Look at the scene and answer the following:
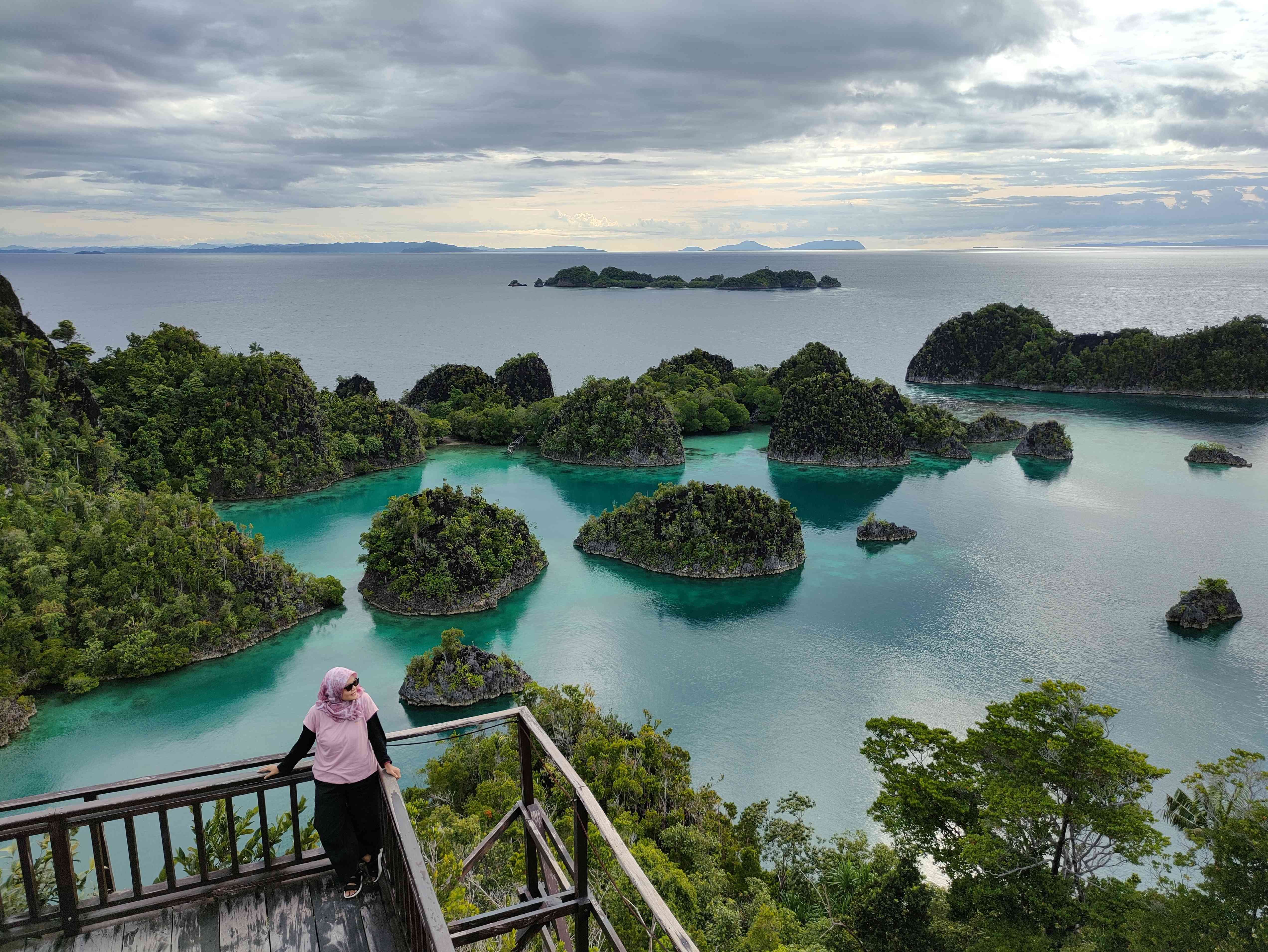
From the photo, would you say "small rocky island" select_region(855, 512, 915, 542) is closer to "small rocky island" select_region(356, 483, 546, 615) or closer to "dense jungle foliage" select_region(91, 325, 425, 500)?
"small rocky island" select_region(356, 483, 546, 615)

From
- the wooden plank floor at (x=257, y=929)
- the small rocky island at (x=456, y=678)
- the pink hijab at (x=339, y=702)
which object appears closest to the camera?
the wooden plank floor at (x=257, y=929)

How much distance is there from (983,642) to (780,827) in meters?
14.7

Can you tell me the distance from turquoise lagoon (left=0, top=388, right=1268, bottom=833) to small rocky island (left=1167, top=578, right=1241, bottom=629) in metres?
0.54

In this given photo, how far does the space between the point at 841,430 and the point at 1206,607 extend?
2686cm

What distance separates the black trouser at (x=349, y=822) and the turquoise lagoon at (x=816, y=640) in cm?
1568

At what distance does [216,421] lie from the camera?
44.2m

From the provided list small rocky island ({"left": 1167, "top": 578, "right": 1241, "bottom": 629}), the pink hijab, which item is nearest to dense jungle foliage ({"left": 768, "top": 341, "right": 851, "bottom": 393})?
small rocky island ({"left": 1167, "top": 578, "right": 1241, "bottom": 629})

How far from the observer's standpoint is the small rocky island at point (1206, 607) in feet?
97.8

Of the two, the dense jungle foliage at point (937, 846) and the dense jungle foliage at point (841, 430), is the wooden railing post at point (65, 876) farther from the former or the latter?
the dense jungle foliage at point (841, 430)

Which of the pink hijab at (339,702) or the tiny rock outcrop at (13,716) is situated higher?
the pink hijab at (339,702)

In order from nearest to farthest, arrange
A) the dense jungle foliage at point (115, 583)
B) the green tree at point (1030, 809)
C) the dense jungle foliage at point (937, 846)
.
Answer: the dense jungle foliage at point (937, 846), the green tree at point (1030, 809), the dense jungle foliage at point (115, 583)

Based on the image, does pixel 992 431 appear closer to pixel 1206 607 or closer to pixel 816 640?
pixel 1206 607

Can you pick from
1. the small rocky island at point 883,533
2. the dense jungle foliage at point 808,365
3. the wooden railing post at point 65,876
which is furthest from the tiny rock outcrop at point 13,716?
the dense jungle foliage at point 808,365

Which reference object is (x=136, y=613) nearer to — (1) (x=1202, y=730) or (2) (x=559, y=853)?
(2) (x=559, y=853)
